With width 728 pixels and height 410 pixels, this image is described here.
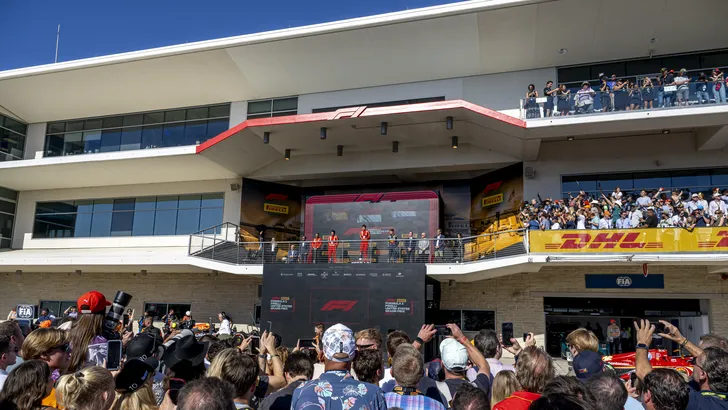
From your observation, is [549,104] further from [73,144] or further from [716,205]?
[73,144]

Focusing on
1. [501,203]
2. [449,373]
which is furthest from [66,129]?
[449,373]

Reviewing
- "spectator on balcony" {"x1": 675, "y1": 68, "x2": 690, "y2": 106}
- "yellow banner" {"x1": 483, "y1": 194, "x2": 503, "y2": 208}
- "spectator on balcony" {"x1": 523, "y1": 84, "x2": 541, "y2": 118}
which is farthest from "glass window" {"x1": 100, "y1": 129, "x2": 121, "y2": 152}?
"spectator on balcony" {"x1": 675, "y1": 68, "x2": 690, "y2": 106}

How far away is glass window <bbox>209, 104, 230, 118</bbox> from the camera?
24.2 meters

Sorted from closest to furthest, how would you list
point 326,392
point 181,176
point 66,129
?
1. point 326,392
2. point 181,176
3. point 66,129

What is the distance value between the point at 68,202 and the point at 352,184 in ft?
51.3

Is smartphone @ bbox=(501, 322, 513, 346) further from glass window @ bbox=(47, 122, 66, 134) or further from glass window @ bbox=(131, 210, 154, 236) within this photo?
glass window @ bbox=(47, 122, 66, 134)

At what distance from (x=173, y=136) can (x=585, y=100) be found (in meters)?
17.7

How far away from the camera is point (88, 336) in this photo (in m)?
5.14

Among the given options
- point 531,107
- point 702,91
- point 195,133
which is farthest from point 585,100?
point 195,133

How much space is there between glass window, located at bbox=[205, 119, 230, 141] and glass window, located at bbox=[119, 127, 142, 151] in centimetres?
353

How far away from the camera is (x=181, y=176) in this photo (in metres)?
24.4

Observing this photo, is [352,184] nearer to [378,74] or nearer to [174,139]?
[378,74]

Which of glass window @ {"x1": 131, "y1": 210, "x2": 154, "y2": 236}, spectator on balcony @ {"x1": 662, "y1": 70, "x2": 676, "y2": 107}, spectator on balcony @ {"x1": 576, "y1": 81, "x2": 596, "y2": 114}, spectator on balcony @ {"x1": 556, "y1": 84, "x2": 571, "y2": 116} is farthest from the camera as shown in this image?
glass window @ {"x1": 131, "y1": 210, "x2": 154, "y2": 236}

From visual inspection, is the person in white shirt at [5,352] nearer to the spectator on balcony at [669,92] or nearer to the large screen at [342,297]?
the large screen at [342,297]
